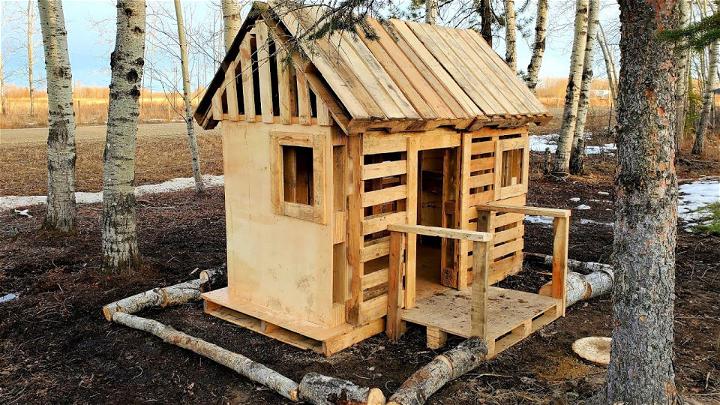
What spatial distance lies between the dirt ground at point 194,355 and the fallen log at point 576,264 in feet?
2.29

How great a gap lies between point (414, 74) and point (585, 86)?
1076 cm

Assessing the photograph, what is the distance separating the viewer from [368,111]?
5.32 metres

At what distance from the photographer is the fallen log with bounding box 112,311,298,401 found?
15.6 ft

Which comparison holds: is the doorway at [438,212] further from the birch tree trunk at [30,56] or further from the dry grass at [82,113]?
the birch tree trunk at [30,56]

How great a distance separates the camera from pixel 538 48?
545 inches

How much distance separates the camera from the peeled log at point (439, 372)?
4.47 meters

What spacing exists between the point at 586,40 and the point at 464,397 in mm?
13424

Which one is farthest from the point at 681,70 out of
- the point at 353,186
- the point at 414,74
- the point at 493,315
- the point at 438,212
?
the point at 353,186

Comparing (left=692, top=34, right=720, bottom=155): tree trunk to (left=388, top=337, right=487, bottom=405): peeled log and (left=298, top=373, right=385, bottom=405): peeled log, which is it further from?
(left=298, top=373, right=385, bottom=405): peeled log

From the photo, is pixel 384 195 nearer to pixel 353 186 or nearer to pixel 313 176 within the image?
pixel 353 186

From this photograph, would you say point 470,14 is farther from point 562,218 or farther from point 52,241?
point 52,241

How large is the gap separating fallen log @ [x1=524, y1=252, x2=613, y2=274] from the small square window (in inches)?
154

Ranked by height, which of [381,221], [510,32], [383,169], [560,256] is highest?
[510,32]

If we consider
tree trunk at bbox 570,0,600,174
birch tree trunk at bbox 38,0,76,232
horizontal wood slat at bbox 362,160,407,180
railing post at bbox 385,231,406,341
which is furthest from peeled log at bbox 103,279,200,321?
tree trunk at bbox 570,0,600,174
